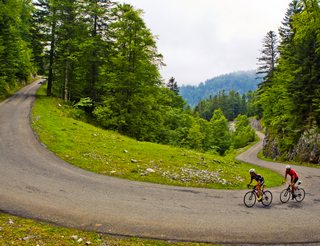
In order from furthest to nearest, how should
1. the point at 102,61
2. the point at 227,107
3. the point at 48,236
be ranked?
the point at 227,107
the point at 102,61
the point at 48,236

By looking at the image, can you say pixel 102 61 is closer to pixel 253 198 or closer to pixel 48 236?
pixel 253 198

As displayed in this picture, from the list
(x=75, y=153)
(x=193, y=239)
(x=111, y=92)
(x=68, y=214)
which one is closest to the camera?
(x=193, y=239)

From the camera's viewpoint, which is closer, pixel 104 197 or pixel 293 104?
pixel 104 197

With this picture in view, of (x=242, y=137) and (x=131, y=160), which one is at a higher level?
(x=131, y=160)

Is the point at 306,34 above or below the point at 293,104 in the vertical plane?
above

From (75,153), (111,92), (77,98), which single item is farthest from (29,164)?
(77,98)

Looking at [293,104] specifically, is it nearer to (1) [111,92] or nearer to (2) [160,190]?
(1) [111,92]

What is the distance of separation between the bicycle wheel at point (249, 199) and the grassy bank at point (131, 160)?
9.87 ft

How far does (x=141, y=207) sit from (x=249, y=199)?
6357mm

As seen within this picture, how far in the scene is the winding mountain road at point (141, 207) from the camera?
11.4m

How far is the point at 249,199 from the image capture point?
1616 centimetres

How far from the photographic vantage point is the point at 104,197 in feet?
47.6

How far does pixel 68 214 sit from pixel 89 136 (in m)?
15.0

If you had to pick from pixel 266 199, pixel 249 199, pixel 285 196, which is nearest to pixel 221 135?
pixel 285 196
